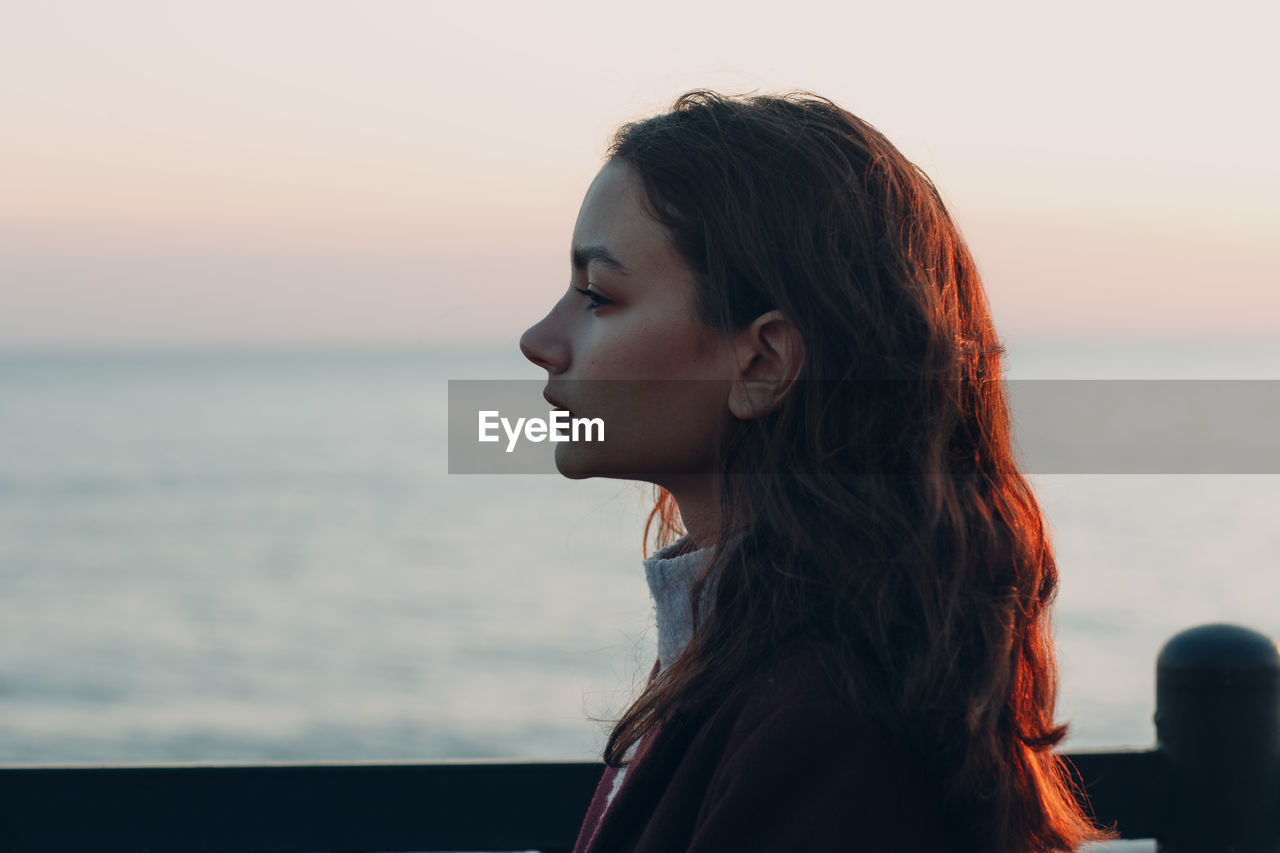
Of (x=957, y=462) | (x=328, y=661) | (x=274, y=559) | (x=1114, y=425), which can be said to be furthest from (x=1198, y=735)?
(x=1114, y=425)

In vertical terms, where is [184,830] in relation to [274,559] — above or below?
above

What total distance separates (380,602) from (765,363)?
1819 centimetres

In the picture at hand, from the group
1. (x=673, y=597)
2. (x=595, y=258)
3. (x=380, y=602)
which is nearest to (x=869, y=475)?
(x=673, y=597)

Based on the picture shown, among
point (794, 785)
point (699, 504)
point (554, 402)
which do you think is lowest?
point (794, 785)

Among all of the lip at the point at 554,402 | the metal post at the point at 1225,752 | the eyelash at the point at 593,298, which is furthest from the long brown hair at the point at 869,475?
the metal post at the point at 1225,752

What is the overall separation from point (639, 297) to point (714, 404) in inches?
6.1

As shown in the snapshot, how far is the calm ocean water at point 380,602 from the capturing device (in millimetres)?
13398

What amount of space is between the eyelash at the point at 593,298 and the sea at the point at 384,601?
0.60m

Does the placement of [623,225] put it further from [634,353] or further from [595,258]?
[634,353]

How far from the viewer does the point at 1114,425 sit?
46.8 meters

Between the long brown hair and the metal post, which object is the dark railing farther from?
the long brown hair

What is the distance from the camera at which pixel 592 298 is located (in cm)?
154

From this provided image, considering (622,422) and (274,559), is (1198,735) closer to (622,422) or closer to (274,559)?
(622,422)

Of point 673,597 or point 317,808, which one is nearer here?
point 673,597
